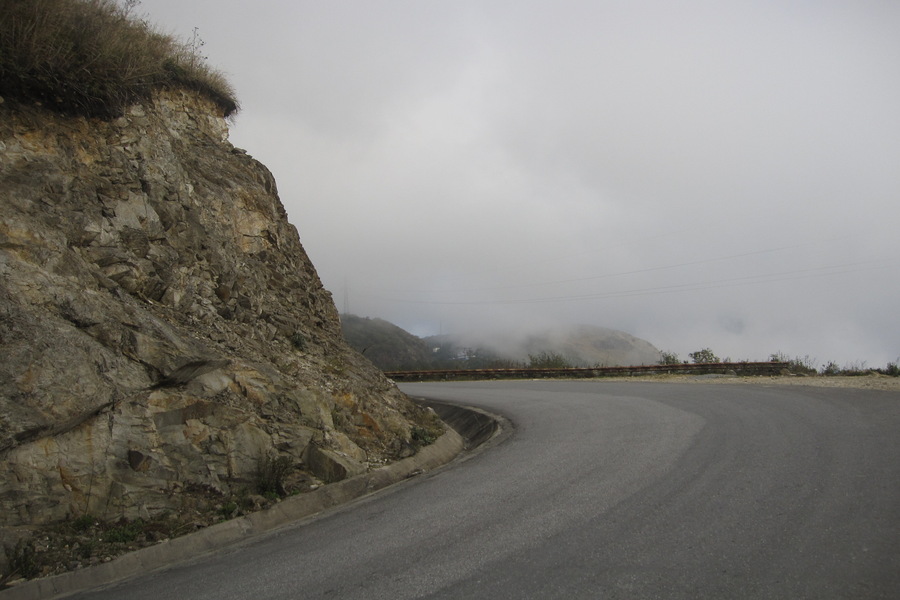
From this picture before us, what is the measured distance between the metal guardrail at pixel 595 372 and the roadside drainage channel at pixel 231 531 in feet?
56.0

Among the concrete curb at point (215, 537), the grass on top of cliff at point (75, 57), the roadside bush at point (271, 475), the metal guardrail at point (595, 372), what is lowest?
the concrete curb at point (215, 537)

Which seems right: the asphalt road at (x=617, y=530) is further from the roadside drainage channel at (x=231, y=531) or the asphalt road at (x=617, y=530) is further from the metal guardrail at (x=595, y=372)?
the metal guardrail at (x=595, y=372)

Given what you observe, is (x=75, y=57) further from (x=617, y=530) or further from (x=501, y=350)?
(x=501, y=350)

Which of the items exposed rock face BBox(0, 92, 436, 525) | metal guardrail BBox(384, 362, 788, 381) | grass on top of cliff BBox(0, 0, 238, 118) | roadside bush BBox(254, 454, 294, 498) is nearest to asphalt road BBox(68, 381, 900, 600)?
roadside bush BBox(254, 454, 294, 498)

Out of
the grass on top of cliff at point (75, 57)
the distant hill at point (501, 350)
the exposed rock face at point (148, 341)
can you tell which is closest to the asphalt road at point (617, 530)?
the exposed rock face at point (148, 341)

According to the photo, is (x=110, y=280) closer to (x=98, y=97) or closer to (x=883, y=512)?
(x=98, y=97)

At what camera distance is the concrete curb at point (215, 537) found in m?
5.40

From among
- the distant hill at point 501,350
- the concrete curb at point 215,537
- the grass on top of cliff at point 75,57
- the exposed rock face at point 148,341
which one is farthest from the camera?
the distant hill at point 501,350

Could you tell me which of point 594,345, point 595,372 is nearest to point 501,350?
point 594,345

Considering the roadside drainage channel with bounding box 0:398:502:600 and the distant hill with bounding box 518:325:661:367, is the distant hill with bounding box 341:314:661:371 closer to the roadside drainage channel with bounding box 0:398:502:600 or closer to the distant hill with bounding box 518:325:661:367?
the distant hill with bounding box 518:325:661:367

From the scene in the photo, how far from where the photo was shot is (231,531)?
6742mm

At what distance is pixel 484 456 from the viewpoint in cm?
1012

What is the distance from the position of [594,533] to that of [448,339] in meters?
133

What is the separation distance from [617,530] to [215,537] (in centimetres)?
421
